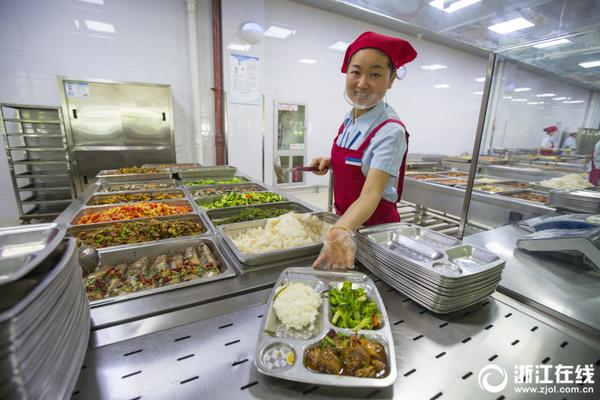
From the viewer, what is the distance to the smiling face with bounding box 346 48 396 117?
4.62 ft

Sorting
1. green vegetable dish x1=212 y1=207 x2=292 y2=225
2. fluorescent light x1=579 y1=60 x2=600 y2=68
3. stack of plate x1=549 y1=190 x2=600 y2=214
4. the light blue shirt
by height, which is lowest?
green vegetable dish x1=212 y1=207 x2=292 y2=225

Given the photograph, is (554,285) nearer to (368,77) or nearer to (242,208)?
(368,77)

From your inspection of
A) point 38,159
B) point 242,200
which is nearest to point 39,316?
point 242,200

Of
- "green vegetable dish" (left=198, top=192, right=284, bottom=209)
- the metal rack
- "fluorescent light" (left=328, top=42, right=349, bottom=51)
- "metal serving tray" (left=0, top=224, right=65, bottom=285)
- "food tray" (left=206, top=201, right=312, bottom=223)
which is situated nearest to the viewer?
"metal serving tray" (left=0, top=224, right=65, bottom=285)

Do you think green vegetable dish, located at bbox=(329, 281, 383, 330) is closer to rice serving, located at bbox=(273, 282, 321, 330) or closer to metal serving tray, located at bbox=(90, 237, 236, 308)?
rice serving, located at bbox=(273, 282, 321, 330)

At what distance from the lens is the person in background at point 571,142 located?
2480mm

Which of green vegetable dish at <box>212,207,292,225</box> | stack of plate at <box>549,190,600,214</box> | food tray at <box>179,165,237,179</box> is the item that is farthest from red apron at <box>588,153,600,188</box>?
food tray at <box>179,165,237,179</box>

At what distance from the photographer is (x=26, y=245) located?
68 cm

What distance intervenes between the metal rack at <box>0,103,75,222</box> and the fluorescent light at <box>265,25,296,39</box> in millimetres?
4415

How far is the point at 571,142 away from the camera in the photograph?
2.64 metres

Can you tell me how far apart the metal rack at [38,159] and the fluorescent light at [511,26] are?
5831mm

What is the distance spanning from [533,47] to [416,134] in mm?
8688

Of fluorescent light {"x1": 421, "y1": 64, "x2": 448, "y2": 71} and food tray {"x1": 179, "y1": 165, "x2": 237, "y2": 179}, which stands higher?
fluorescent light {"x1": 421, "y1": 64, "x2": 448, "y2": 71}

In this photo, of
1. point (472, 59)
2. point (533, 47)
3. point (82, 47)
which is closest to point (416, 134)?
point (472, 59)
